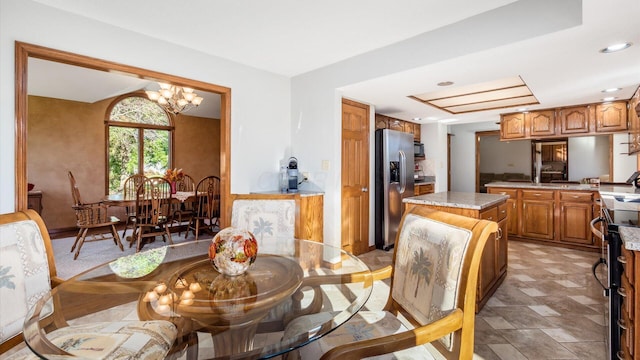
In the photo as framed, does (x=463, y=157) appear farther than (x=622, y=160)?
Yes

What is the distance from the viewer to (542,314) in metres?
2.30

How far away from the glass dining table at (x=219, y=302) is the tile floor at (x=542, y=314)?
1163mm

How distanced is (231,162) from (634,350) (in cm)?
305

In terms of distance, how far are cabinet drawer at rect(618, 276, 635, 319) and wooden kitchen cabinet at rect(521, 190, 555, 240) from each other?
11.3 ft

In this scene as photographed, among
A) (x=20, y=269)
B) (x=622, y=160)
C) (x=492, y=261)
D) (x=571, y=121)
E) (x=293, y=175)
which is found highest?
(x=571, y=121)

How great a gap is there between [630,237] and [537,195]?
3632mm

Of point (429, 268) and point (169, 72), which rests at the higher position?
point (169, 72)

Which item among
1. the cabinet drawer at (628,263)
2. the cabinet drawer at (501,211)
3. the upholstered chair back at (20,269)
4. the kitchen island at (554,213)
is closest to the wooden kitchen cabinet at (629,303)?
the cabinet drawer at (628,263)

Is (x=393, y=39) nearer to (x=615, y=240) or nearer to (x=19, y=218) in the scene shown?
(x=615, y=240)

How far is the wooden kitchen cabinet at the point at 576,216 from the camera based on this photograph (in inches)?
154

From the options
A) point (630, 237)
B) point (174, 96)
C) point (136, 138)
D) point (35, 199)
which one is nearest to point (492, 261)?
point (630, 237)

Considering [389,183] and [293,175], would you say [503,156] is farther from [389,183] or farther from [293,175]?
[293,175]

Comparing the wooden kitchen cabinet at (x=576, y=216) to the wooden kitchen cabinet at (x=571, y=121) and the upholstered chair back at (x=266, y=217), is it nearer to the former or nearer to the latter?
the wooden kitchen cabinet at (x=571, y=121)

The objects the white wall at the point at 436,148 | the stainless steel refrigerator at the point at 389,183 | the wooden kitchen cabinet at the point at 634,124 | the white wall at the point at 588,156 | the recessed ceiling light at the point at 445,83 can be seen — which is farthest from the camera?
the white wall at the point at 436,148
